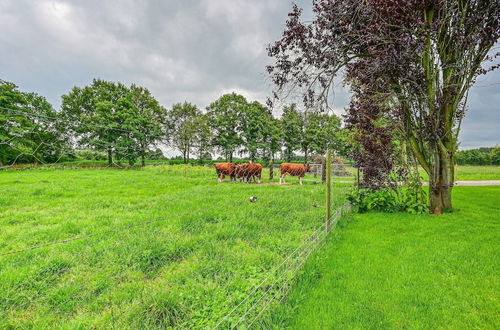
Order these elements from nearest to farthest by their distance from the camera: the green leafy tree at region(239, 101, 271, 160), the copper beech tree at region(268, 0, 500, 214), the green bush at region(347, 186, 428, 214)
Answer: the copper beech tree at region(268, 0, 500, 214), the green bush at region(347, 186, 428, 214), the green leafy tree at region(239, 101, 271, 160)

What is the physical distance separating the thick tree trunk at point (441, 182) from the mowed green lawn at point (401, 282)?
132cm

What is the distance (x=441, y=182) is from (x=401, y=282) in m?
4.70

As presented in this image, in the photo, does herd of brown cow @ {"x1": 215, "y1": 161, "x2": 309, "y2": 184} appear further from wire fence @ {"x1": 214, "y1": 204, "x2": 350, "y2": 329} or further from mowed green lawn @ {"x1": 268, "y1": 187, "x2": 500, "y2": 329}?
wire fence @ {"x1": 214, "y1": 204, "x2": 350, "y2": 329}

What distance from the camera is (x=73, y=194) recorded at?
7699mm

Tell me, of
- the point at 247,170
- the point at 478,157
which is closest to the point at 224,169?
the point at 247,170

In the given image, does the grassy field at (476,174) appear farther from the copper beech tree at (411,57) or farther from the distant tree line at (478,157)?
the distant tree line at (478,157)

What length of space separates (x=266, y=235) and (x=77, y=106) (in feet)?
130

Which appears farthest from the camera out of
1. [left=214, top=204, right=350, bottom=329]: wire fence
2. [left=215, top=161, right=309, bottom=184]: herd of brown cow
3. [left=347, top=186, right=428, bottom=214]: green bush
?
[left=215, top=161, right=309, bottom=184]: herd of brown cow

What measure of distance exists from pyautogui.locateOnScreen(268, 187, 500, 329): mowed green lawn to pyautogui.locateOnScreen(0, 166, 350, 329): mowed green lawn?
0.63 metres

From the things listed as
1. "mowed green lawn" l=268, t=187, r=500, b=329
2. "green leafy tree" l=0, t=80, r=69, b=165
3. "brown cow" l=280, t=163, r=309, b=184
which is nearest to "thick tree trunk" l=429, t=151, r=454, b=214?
"mowed green lawn" l=268, t=187, r=500, b=329

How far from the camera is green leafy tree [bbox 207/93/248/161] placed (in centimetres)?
3214

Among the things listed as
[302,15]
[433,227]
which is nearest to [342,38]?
[302,15]

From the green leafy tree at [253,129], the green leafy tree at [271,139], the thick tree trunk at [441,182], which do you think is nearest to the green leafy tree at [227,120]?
the green leafy tree at [253,129]

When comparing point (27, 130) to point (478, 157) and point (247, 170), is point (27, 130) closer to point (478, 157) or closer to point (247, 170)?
point (247, 170)
